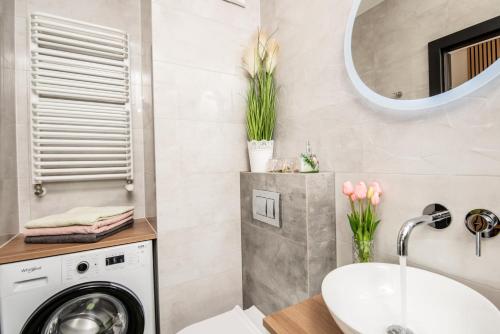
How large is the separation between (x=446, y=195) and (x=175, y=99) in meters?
1.25

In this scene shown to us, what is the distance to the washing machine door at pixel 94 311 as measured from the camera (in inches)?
40.7

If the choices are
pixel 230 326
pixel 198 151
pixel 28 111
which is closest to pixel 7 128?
pixel 28 111

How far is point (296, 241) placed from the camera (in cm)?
103

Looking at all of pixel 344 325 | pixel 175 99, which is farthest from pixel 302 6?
pixel 344 325

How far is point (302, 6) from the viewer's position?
1.22 metres

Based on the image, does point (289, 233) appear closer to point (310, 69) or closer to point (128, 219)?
point (310, 69)

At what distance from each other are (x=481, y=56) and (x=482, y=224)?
0.44 metres

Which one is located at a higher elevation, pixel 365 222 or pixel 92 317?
pixel 365 222

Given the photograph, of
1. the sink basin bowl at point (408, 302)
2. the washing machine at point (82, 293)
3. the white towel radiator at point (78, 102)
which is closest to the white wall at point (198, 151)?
the washing machine at point (82, 293)

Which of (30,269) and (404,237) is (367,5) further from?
(30,269)

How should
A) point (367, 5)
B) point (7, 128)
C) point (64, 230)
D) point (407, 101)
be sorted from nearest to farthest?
point (407, 101)
point (367, 5)
point (64, 230)
point (7, 128)

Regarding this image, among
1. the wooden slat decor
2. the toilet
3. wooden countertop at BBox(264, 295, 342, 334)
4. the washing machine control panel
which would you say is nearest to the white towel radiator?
the washing machine control panel

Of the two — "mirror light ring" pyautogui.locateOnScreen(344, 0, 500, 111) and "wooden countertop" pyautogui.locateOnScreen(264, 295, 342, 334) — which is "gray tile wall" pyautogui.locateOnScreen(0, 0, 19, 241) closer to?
"wooden countertop" pyautogui.locateOnScreen(264, 295, 342, 334)

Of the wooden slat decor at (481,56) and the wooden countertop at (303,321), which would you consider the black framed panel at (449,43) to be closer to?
the wooden slat decor at (481,56)
